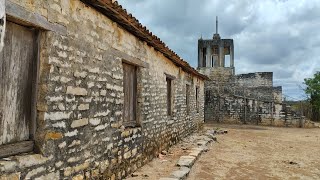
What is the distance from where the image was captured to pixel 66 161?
3.93 meters

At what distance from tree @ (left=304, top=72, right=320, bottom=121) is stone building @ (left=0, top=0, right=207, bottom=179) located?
19812 mm

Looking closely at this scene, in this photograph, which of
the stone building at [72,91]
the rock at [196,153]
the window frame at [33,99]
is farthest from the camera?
the rock at [196,153]

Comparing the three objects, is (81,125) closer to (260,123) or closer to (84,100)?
(84,100)

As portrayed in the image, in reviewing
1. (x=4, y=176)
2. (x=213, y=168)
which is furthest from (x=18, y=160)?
(x=213, y=168)

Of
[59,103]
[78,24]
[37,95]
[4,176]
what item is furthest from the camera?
[78,24]

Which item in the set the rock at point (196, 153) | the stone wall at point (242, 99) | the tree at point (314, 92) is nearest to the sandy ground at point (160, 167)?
the rock at point (196, 153)

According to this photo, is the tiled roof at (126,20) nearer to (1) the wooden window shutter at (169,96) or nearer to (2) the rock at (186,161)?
(1) the wooden window shutter at (169,96)

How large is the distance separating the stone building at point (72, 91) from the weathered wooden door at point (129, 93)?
2 centimetres

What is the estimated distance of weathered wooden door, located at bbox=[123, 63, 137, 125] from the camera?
20.9ft

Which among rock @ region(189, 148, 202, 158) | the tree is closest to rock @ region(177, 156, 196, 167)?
rock @ region(189, 148, 202, 158)

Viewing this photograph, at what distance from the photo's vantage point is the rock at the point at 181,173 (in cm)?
573

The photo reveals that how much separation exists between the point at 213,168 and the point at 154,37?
3.31m

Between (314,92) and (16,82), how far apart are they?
79.3 feet

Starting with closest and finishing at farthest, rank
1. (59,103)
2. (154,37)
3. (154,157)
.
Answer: (59,103) → (154,37) → (154,157)
